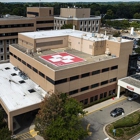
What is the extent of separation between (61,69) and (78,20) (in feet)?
189

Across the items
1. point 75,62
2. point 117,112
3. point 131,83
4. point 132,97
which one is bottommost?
point 117,112

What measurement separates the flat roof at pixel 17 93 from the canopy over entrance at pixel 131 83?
18.0 meters

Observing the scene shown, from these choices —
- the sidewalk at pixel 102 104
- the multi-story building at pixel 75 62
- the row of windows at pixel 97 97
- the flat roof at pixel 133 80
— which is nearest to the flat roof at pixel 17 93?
the multi-story building at pixel 75 62

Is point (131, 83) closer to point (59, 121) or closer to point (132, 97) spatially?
point (132, 97)

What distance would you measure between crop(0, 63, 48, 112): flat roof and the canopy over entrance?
18.0 m

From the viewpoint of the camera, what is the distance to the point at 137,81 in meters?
47.7

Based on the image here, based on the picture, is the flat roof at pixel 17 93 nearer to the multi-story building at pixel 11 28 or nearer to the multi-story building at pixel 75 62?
the multi-story building at pixel 75 62

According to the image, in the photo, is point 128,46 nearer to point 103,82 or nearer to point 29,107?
point 103,82

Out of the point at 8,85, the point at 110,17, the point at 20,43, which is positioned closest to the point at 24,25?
the point at 20,43

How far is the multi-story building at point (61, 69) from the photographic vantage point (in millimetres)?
39719

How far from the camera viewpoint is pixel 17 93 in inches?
1619

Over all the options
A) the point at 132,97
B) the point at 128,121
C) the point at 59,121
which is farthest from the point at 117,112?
the point at 59,121

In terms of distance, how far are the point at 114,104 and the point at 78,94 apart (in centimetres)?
895

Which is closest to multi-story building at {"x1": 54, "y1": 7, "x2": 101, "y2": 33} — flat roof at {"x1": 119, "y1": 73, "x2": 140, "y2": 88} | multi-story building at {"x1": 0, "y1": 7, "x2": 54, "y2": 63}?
multi-story building at {"x1": 0, "y1": 7, "x2": 54, "y2": 63}
